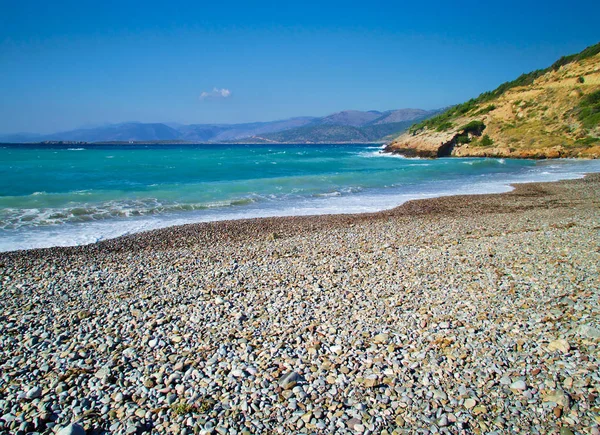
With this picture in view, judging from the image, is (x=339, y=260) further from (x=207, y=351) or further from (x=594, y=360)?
(x=594, y=360)

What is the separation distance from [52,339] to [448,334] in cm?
585

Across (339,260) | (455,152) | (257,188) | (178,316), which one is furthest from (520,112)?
(178,316)

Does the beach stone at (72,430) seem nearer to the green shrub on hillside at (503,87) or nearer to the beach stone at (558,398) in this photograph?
the beach stone at (558,398)

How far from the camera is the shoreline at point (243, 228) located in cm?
1155

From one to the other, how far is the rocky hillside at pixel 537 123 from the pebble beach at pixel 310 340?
43.5 m

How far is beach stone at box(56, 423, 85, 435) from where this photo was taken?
12.2 feet

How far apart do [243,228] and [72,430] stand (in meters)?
10.3

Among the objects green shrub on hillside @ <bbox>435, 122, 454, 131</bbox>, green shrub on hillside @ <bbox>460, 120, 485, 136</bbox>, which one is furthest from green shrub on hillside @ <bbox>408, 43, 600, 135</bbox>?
green shrub on hillside @ <bbox>460, 120, 485, 136</bbox>

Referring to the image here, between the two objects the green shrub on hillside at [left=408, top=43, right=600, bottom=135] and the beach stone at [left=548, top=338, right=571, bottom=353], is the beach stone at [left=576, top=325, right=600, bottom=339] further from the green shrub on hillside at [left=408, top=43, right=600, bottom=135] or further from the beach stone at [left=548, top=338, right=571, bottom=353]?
the green shrub on hillside at [left=408, top=43, right=600, bottom=135]

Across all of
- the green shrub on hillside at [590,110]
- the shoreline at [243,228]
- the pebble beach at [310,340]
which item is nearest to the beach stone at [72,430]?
the pebble beach at [310,340]

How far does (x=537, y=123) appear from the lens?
50.5 metres

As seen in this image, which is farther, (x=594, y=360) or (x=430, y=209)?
(x=430, y=209)

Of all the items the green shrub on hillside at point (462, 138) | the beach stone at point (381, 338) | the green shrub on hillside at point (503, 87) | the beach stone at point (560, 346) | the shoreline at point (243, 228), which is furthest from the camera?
the green shrub on hillside at point (503, 87)

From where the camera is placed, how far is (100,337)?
18.7 feet
